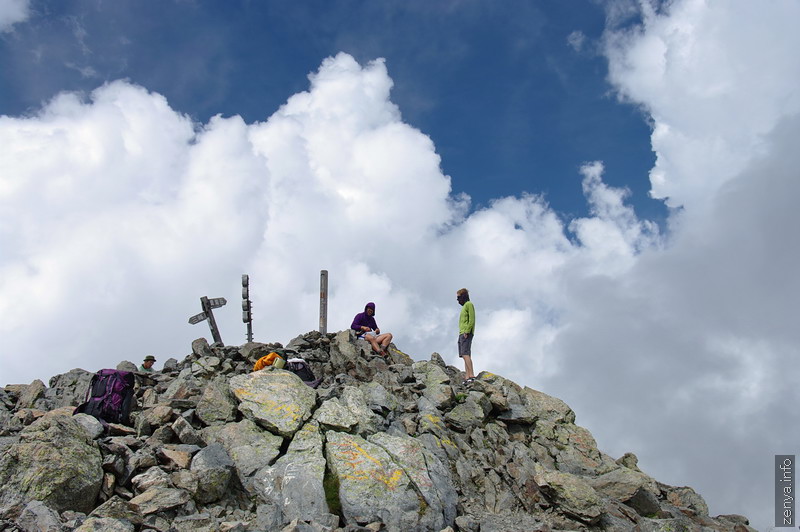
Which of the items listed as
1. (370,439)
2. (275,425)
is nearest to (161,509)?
(275,425)

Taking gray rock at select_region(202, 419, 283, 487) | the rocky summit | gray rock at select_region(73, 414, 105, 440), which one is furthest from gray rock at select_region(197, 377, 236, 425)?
gray rock at select_region(73, 414, 105, 440)

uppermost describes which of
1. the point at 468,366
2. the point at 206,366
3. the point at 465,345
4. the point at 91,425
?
the point at 465,345

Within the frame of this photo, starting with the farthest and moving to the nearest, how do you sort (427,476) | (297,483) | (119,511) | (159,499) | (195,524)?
(427,476) → (297,483) → (159,499) → (195,524) → (119,511)

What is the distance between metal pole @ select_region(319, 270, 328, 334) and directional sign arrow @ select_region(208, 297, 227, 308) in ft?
14.0

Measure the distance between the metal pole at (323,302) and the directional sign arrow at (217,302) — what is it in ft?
14.0

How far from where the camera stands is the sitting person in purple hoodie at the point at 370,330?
69.1 feet

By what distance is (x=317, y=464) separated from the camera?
37.8ft

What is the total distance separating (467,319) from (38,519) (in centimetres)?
1328

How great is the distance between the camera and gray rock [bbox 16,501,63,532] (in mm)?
9047

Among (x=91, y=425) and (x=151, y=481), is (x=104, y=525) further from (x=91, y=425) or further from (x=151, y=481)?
(x=91, y=425)

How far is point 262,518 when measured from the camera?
1024cm

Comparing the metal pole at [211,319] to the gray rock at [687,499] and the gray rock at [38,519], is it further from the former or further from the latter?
the gray rock at [687,499]

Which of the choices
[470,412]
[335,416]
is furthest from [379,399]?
[470,412]

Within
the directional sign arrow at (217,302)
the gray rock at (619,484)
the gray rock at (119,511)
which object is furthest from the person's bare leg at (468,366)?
the gray rock at (119,511)
